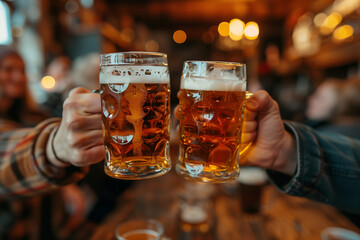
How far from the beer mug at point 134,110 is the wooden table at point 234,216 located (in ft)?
2.13

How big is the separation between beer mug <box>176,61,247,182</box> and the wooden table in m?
0.62

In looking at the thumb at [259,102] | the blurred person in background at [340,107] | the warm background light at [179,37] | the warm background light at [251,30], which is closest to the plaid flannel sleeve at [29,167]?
the thumb at [259,102]

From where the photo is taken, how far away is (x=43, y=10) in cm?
→ 381

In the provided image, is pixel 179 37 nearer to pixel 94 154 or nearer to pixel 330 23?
pixel 330 23

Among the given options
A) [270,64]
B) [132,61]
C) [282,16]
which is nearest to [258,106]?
[132,61]

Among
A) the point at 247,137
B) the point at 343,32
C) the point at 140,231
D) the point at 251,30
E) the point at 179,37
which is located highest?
the point at 179,37

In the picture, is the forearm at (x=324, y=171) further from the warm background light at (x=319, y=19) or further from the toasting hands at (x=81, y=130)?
the warm background light at (x=319, y=19)

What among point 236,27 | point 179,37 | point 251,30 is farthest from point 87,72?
point 179,37

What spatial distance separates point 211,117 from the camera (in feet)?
2.54

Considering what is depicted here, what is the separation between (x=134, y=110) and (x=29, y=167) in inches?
26.3

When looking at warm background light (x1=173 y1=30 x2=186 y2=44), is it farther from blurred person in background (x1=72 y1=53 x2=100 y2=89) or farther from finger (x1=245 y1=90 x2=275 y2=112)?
finger (x1=245 y1=90 x2=275 y2=112)

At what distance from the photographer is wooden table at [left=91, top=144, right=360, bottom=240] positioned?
1.31 metres

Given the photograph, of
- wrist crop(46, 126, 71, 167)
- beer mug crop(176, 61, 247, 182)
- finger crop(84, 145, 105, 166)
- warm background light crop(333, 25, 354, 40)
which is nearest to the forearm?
beer mug crop(176, 61, 247, 182)

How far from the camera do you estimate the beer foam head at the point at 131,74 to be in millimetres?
716
